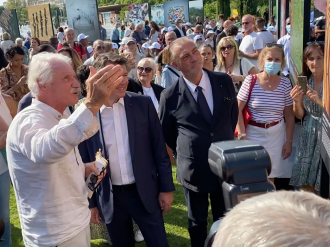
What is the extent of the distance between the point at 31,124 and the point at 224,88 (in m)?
1.69

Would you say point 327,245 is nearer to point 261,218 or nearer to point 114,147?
point 261,218

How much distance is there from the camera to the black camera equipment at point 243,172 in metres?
1.39

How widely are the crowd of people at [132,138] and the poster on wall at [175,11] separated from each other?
49.6ft

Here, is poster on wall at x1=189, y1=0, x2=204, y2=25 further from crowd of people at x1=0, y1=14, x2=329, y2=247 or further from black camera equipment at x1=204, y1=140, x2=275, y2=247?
black camera equipment at x1=204, y1=140, x2=275, y2=247

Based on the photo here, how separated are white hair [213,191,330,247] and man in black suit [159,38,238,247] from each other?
217 cm

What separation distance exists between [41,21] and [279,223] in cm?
1397

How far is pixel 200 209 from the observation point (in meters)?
3.35

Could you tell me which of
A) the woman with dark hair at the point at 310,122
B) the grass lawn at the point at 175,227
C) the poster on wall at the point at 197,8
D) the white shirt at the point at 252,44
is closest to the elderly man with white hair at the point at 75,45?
the white shirt at the point at 252,44

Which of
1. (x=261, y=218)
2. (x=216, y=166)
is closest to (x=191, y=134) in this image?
(x=216, y=166)

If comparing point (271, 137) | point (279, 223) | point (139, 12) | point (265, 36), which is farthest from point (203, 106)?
point (139, 12)

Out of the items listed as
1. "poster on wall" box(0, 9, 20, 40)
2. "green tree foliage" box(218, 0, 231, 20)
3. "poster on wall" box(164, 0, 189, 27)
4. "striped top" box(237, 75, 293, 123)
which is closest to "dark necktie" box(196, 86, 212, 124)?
"striped top" box(237, 75, 293, 123)

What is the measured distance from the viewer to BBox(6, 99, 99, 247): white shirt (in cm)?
207

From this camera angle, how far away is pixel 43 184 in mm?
2129

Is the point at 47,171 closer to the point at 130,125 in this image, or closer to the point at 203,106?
the point at 130,125
